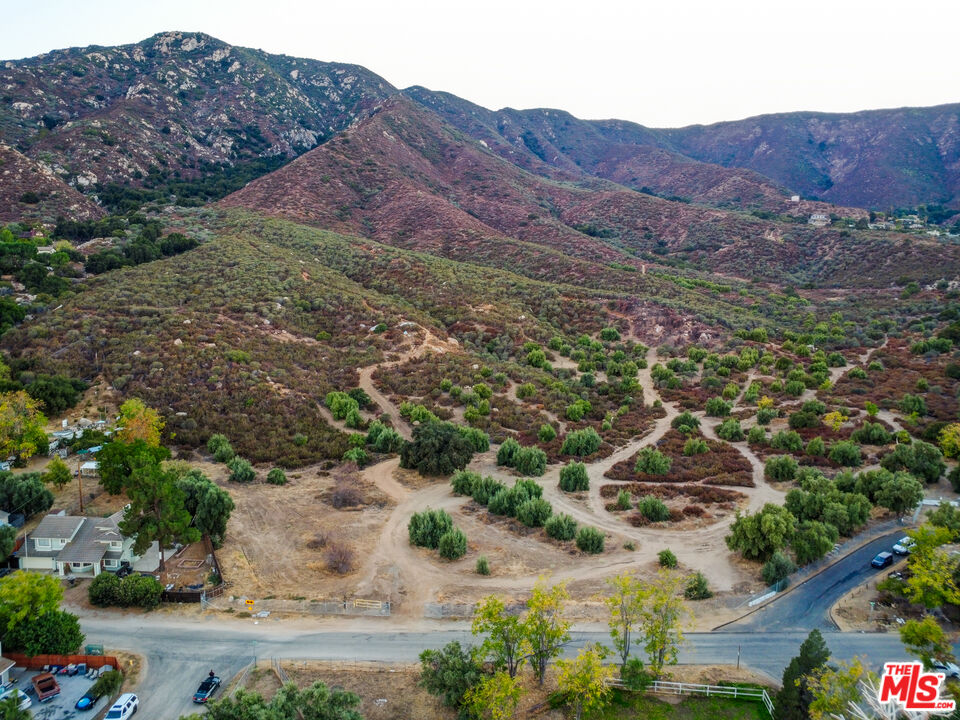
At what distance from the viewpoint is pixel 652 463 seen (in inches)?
1377

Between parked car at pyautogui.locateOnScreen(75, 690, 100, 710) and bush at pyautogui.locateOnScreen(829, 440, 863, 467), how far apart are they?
38.4m

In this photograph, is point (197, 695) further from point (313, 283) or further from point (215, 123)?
point (215, 123)

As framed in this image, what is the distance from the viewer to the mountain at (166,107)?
3797 inches

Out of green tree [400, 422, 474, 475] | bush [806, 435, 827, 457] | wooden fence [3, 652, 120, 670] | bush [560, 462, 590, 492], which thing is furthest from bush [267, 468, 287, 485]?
bush [806, 435, 827, 457]

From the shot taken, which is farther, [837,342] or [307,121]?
[307,121]

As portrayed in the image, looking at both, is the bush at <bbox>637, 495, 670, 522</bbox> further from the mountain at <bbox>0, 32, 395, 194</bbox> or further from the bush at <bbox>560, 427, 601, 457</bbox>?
the mountain at <bbox>0, 32, 395, 194</bbox>

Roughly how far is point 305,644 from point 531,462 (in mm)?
18116

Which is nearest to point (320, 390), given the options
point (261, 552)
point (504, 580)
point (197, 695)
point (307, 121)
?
point (261, 552)

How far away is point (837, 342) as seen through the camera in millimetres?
59906

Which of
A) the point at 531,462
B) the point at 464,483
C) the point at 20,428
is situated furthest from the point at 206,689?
the point at 20,428

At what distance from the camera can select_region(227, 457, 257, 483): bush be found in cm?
3212

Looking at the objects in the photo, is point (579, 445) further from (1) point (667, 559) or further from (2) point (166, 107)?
(2) point (166, 107)

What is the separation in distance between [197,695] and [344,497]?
45.1 feet

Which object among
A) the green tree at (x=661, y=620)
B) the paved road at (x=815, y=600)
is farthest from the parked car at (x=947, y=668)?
the green tree at (x=661, y=620)
